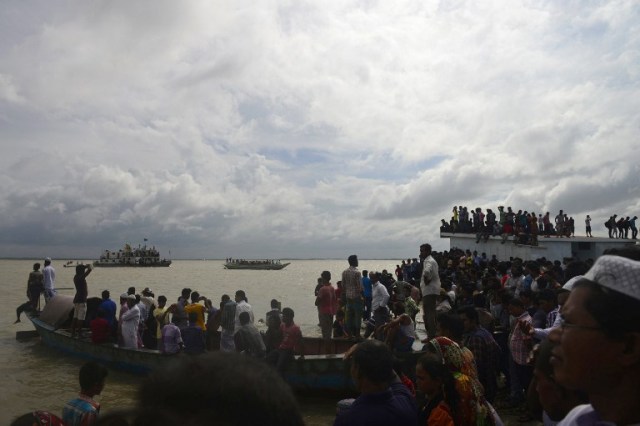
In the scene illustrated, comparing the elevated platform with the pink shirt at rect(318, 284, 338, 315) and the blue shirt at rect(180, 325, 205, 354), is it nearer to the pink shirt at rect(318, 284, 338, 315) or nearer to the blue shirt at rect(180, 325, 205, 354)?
the pink shirt at rect(318, 284, 338, 315)

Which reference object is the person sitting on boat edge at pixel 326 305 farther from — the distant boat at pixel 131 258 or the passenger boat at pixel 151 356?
the distant boat at pixel 131 258

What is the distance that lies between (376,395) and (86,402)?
8.73 feet

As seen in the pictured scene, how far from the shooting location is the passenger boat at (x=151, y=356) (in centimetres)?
1000

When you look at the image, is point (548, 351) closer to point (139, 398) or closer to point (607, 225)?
point (139, 398)

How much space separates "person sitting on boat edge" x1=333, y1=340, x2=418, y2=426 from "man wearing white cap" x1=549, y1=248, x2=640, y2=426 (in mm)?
1934

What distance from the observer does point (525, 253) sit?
22.0 metres

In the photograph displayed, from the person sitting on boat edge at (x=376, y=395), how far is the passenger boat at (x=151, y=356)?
2.72 meters

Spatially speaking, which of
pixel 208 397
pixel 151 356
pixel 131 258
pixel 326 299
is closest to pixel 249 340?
pixel 326 299

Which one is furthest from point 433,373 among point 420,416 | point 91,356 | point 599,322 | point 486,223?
point 486,223

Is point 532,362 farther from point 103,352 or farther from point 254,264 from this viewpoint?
point 254,264

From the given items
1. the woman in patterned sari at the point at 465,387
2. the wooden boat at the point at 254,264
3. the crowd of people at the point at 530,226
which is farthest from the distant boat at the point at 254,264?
the woman in patterned sari at the point at 465,387

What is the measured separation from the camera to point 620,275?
1.55 meters

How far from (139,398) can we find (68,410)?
3879 millimetres

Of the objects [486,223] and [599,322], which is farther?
[486,223]
